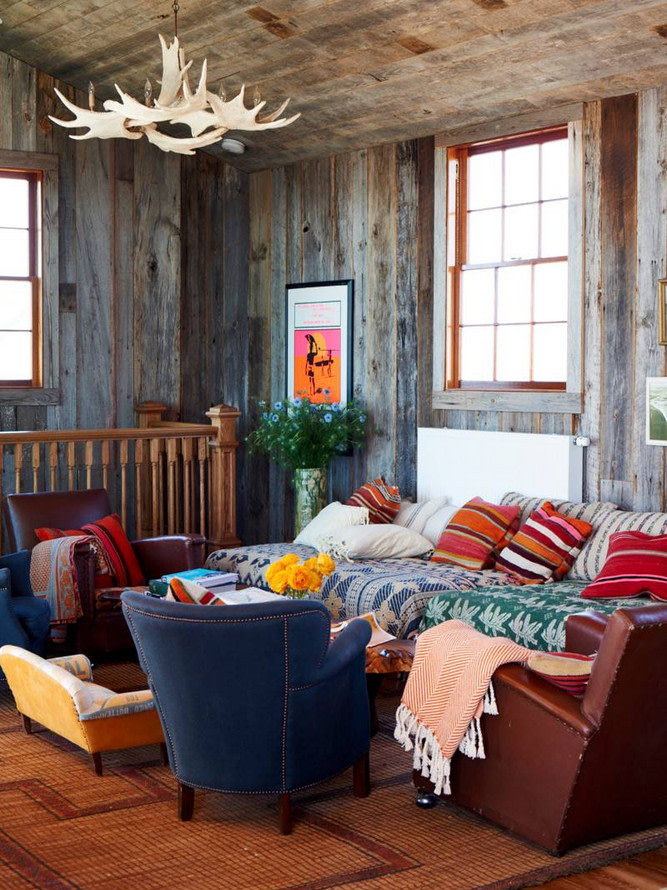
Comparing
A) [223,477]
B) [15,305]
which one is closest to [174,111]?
[223,477]

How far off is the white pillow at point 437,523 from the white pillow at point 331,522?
0.37 metres

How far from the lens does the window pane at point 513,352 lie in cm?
657

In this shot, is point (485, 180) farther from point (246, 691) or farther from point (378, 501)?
point (246, 691)

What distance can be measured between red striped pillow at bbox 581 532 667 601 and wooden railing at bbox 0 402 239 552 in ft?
9.11

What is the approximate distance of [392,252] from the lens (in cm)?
722

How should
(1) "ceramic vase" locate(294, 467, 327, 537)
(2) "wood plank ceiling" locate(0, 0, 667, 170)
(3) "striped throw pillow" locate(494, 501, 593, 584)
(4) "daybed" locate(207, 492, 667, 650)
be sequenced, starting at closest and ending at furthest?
1. (4) "daybed" locate(207, 492, 667, 650)
2. (2) "wood plank ceiling" locate(0, 0, 667, 170)
3. (3) "striped throw pillow" locate(494, 501, 593, 584)
4. (1) "ceramic vase" locate(294, 467, 327, 537)

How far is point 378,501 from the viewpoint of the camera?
675cm

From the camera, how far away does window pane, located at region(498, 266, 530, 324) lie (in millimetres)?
6555

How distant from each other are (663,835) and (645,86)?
3.78m

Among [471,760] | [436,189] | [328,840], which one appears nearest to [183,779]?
[328,840]

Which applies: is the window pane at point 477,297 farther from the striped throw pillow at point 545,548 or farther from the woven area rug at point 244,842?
the woven area rug at point 244,842

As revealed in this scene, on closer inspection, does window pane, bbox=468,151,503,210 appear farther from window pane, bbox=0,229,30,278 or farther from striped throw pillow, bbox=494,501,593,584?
window pane, bbox=0,229,30,278

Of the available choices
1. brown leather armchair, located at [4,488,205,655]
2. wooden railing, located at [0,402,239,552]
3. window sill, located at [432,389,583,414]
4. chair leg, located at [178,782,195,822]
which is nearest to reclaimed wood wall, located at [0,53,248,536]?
wooden railing, located at [0,402,239,552]

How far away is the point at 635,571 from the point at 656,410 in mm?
1018
